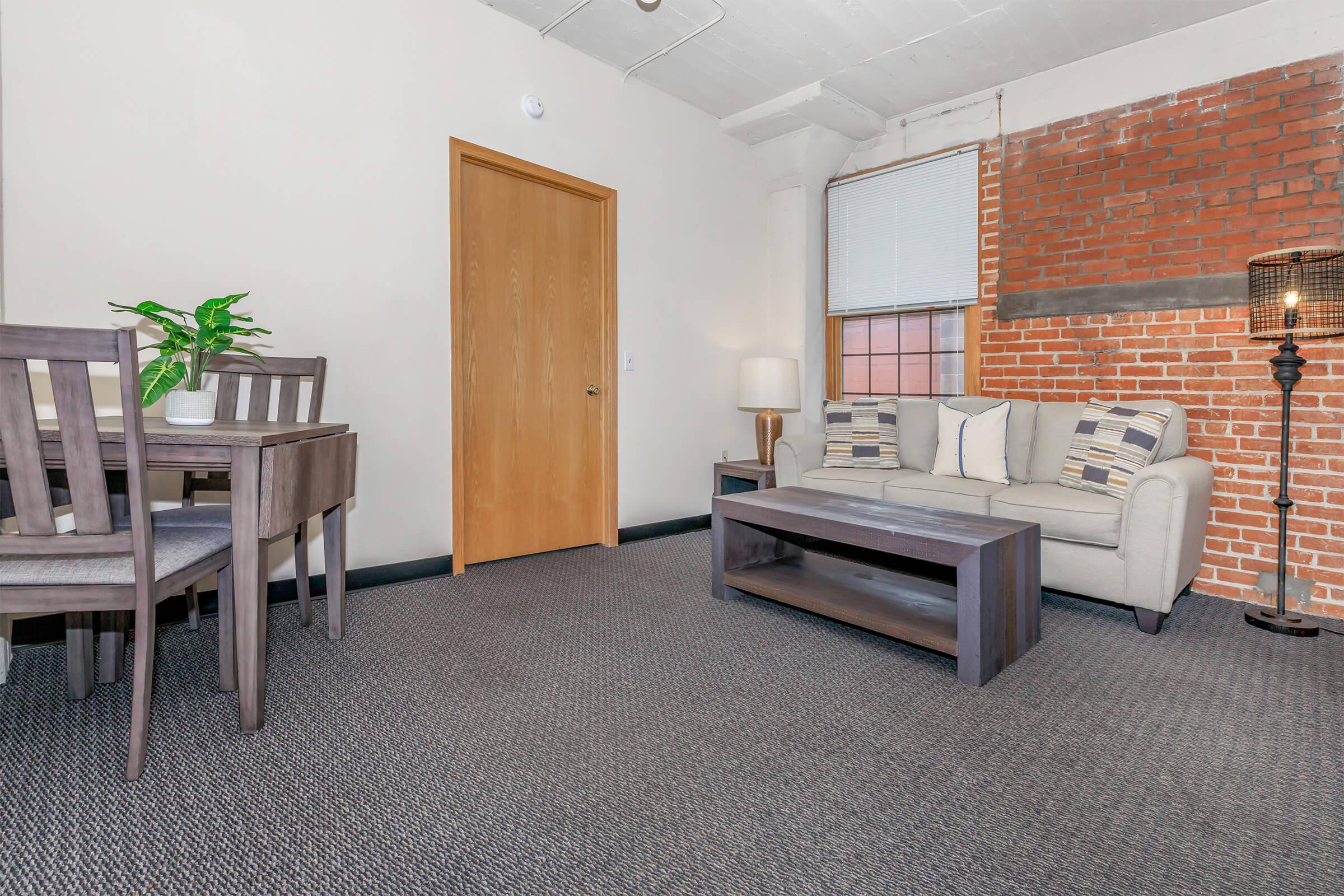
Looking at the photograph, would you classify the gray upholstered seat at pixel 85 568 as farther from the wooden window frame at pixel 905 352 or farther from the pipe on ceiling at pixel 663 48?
the wooden window frame at pixel 905 352

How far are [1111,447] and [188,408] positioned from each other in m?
3.35

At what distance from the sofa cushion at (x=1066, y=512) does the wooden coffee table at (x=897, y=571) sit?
12.0 inches

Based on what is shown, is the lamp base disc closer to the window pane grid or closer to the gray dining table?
the window pane grid

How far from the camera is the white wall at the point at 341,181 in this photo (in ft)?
7.24

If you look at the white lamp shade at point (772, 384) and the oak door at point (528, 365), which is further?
the white lamp shade at point (772, 384)

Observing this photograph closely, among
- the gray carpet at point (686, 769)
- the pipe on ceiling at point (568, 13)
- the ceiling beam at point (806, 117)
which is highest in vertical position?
the pipe on ceiling at point (568, 13)

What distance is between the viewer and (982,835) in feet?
4.31

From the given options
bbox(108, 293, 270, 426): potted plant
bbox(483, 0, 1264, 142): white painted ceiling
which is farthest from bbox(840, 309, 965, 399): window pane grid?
bbox(108, 293, 270, 426): potted plant

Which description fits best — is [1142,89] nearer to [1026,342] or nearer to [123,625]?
[1026,342]

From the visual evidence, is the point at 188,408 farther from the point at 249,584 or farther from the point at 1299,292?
the point at 1299,292

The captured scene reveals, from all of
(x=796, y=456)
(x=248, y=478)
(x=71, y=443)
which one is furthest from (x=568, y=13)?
(x=71, y=443)

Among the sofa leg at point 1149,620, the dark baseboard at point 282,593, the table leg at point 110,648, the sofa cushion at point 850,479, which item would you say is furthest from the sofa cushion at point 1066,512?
the table leg at point 110,648

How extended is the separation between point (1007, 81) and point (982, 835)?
3898mm

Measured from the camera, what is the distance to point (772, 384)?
4.12 m
